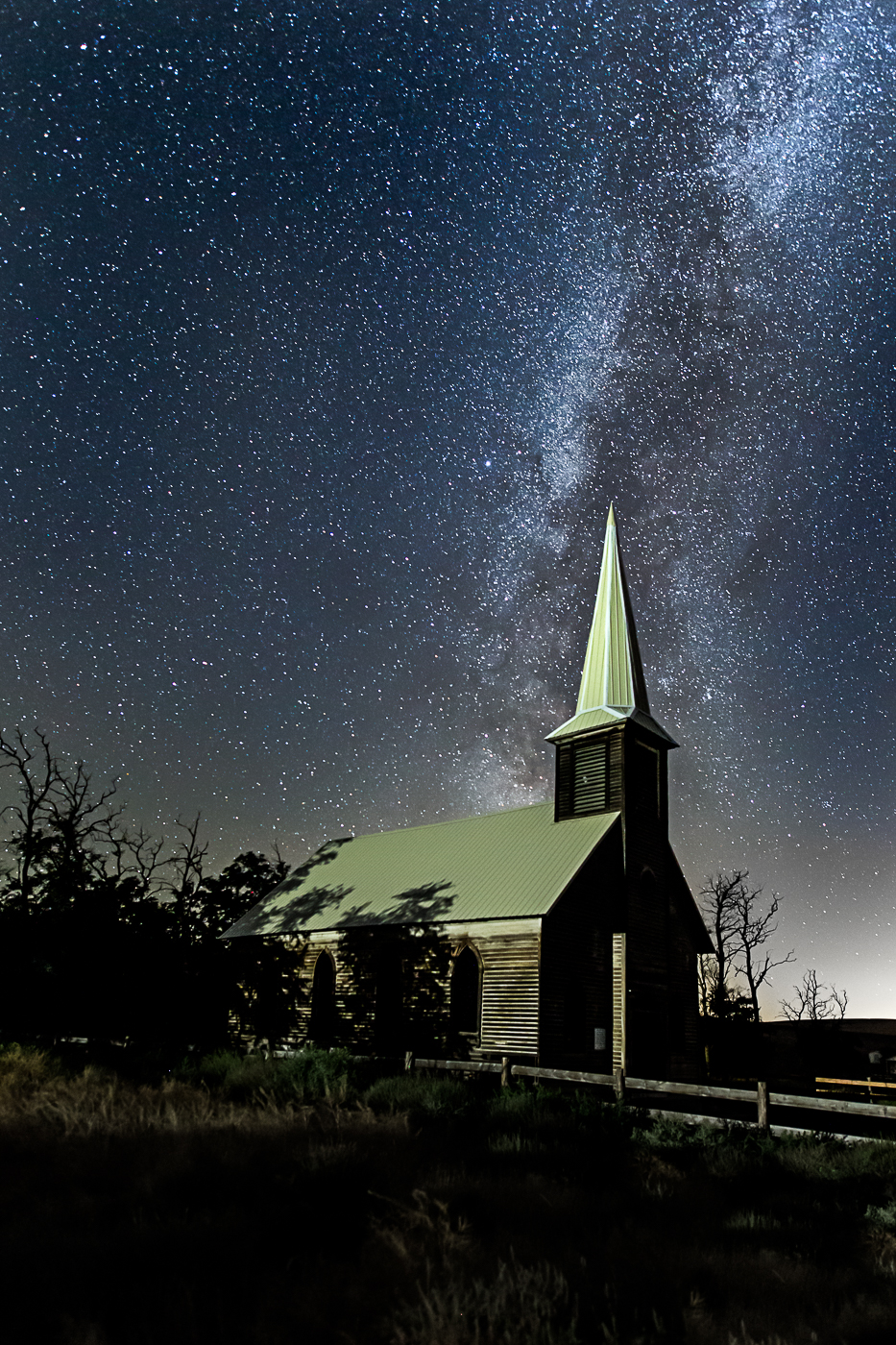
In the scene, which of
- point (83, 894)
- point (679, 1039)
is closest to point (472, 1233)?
point (679, 1039)

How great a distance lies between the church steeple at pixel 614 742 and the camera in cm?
3143

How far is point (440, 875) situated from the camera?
32906mm

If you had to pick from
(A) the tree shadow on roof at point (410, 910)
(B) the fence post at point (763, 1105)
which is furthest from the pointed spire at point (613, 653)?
(B) the fence post at point (763, 1105)

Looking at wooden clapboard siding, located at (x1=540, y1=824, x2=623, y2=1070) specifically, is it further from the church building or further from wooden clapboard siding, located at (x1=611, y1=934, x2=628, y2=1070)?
wooden clapboard siding, located at (x1=611, y1=934, x2=628, y2=1070)

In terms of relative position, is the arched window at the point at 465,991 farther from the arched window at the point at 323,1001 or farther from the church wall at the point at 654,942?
the arched window at the point at 323,1001

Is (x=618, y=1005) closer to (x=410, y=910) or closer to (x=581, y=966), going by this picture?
(x=581, y=966)

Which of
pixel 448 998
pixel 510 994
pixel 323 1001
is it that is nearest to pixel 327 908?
pixel 323 1001

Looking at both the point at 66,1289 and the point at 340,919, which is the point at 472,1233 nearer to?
the point at 66,1289

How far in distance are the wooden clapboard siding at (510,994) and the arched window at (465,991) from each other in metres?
0.88

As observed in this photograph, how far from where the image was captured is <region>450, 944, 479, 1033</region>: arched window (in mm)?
28781

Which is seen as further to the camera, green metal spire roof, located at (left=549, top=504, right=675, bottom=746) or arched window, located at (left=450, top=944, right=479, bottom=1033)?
green metal spire roof, located at (left=549, top=504, right=675, bottom=746)

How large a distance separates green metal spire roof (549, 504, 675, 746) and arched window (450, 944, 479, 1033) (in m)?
8.01

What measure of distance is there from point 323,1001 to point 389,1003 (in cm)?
388

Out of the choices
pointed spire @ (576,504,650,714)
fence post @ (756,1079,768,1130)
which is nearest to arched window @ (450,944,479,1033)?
pointed spire @ (576,504,650,714)
